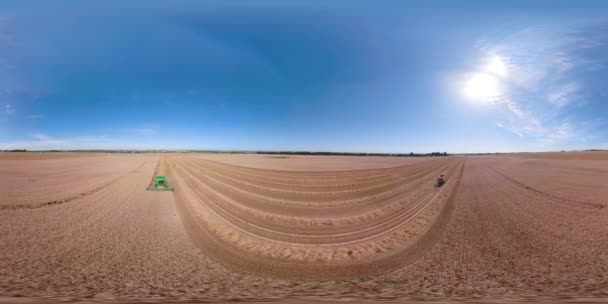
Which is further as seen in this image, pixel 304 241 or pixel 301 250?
pixel 304 241

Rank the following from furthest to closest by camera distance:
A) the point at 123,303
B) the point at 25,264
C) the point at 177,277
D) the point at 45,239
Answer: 1. the point at 45,239
2. the point at 25,264
3. the point at 177,277
4. the point at 123,303

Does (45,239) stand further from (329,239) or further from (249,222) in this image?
(329,239)

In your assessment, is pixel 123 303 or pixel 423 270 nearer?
pixel 123 303

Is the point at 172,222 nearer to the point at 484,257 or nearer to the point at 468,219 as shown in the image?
the point at 484,257

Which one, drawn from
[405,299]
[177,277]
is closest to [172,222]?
[177,277]

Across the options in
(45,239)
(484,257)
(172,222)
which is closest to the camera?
(484,257)

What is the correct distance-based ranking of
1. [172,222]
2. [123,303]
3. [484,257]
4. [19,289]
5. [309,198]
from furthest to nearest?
[309,198], [172,222], [484,257], [19,289], [123,303]

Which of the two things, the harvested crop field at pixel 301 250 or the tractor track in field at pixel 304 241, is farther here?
the tractor track in field at pixel 304 241

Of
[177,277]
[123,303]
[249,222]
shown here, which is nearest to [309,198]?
[249,222]

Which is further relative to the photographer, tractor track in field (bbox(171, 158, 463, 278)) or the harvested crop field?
tractor track in field (bbox(171, 158, 463, 278))
